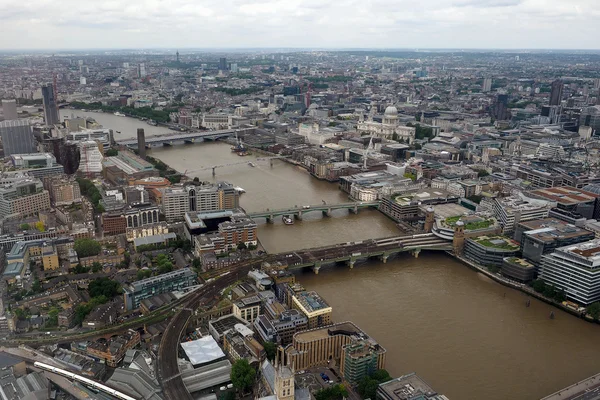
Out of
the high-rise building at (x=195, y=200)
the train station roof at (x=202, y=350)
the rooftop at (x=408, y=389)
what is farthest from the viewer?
the high-rise building at (x=195, y=200)

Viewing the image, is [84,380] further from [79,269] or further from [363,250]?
[363,250]

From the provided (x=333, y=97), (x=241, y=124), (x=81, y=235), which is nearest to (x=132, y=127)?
(x=241, y=124)

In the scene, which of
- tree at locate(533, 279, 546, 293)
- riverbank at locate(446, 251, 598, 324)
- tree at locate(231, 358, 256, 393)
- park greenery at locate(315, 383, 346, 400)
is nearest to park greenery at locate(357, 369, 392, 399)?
park greenery at locate(315, 383, 346, 400)

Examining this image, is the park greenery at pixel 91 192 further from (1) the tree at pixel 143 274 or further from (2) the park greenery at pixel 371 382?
(2) the park greenery at pixel 371 382

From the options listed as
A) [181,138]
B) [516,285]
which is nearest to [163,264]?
[516,285]

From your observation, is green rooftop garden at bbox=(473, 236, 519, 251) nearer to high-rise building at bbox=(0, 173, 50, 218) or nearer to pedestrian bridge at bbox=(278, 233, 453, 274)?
pedestrian bridge at bbox=(278, 233, 453, 274)

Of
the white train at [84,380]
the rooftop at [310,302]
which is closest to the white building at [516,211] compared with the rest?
the rooftop at [310,302]

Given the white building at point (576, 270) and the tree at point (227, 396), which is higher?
the white building at point (576, 270)
